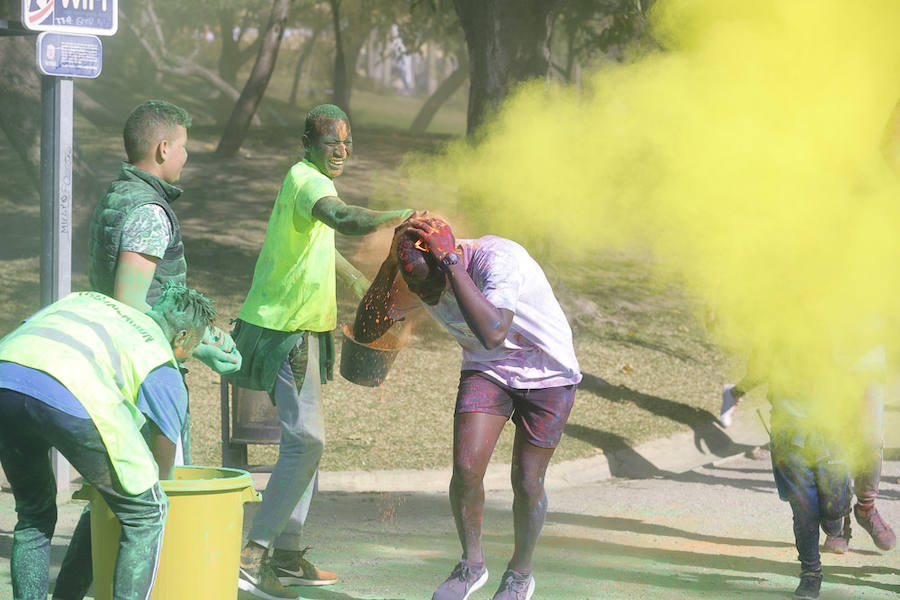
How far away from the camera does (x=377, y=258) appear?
680 cm

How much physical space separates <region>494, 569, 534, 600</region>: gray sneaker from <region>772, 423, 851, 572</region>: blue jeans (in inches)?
52.6

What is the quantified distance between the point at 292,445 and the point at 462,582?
95 cm

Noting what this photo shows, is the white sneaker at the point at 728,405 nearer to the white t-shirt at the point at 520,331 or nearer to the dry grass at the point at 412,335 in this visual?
the dry grass at the point at 412,335

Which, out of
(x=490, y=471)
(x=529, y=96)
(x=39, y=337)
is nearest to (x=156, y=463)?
(x=39, y=337)

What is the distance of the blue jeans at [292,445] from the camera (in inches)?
191

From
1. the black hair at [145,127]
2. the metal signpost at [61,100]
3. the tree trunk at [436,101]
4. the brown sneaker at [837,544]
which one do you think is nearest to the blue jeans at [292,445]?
the black hair at [145,127]

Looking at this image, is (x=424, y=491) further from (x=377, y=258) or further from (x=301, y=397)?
(x=301, y=397)

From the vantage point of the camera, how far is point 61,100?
6.35 metres

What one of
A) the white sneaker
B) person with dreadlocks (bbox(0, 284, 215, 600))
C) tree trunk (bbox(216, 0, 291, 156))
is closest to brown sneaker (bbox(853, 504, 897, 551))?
the white sneaker

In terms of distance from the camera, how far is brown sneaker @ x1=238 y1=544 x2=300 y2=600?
4.77m

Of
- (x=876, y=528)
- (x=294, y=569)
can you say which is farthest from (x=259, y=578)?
(x=876, y=528)

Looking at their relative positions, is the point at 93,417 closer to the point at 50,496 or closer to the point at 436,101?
the point at 50,496

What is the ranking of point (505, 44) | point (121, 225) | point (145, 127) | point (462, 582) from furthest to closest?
point (505, 44)
point (462, 582)
point (145, 127)
point (121, 225)

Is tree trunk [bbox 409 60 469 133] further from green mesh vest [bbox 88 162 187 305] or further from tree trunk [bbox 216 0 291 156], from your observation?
green mesh vest [bbox 88 162 187 305]
